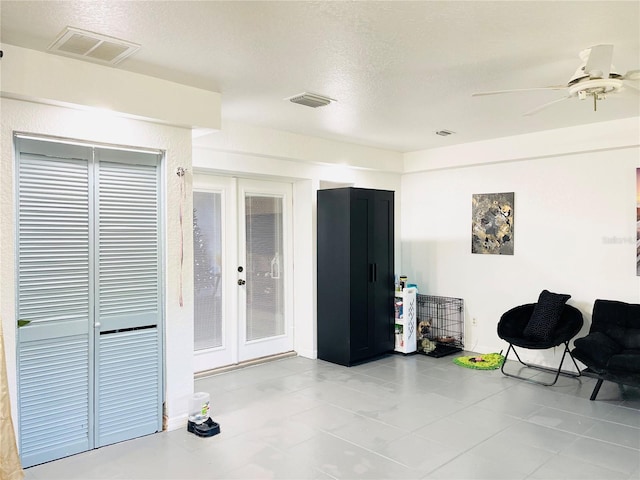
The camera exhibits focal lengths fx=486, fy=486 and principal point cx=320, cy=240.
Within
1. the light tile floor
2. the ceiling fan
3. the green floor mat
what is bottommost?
the light tile floor

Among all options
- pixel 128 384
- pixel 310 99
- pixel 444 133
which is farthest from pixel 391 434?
pixel 444 133

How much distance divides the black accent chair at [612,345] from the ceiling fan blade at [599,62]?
2.46 meters

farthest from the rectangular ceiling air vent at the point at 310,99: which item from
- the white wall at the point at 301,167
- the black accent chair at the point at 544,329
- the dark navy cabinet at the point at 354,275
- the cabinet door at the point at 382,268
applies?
the black accent chair at the point at 544,329

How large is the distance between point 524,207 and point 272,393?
136 inches

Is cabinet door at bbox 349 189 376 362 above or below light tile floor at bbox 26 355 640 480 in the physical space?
above

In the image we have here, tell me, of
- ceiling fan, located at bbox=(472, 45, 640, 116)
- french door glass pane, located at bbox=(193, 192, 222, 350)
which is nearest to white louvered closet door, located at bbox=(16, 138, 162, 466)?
french door glass pane, located at bbox=(193, 192, 222, 350)

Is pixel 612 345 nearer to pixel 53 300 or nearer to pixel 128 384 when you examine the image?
pixel 128 384

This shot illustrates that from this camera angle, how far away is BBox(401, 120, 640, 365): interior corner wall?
4832mm

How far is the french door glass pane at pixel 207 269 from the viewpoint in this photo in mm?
4984

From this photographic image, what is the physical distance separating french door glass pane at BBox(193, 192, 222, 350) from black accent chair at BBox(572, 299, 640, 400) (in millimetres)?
3485

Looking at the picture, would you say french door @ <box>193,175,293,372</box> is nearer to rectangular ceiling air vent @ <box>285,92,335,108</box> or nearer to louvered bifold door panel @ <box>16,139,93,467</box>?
rectangular ceiling air vent @ <box>285,92,335,108</box>

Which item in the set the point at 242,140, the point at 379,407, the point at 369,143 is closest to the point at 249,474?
the point at 379,407

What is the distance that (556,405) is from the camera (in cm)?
413

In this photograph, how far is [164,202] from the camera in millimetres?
3602
